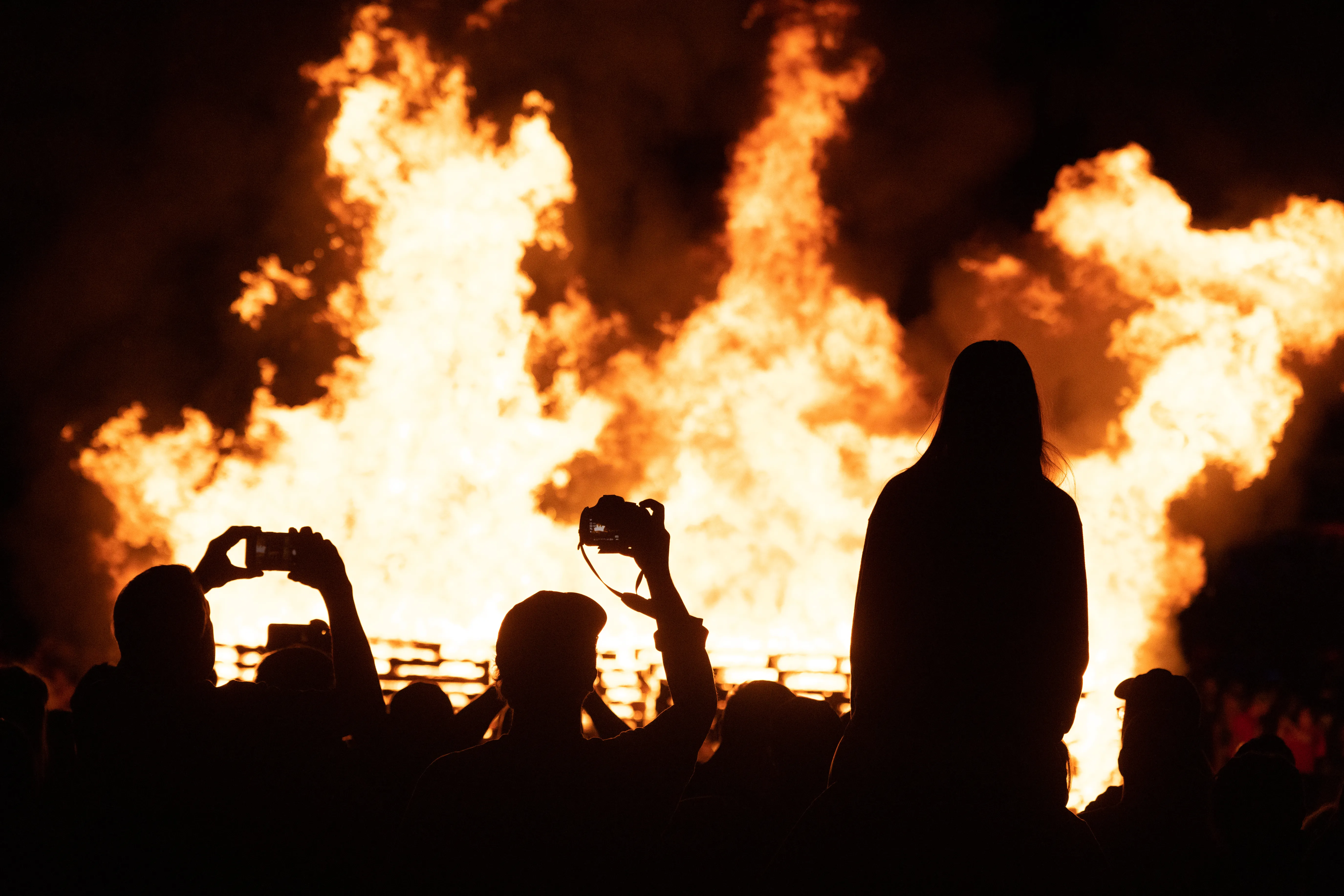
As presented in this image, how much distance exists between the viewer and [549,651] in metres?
1.96

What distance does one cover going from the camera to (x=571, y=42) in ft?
31.8

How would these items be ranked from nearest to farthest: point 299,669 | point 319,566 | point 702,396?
point 319,566 < point 299,669 < point 702,396

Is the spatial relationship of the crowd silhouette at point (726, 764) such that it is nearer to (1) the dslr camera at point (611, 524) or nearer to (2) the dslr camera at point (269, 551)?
(1) the dslr camera at point (611, 524)

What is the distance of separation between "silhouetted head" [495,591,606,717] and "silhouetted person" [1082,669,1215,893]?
59.1 inches

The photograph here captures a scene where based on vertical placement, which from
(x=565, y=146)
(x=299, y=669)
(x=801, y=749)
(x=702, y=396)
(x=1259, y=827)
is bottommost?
(x=1259, y=827)

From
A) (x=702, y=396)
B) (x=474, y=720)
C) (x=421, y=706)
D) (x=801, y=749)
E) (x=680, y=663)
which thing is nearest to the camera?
(x=680, y=663)

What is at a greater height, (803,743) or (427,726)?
(427,726)

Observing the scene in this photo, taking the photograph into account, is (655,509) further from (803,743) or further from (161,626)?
(161,626)

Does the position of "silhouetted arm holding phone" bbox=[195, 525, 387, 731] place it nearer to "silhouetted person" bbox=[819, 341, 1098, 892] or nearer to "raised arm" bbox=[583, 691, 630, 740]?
"raised arm" bbox=[583, 691, 630, 740]

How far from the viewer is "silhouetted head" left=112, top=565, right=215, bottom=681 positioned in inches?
92.8

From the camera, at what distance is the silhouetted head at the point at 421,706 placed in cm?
303

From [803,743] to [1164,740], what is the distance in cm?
96

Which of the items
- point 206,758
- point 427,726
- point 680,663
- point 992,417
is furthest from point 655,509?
point 427,726

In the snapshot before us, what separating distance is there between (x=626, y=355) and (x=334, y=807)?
25.4 feet
